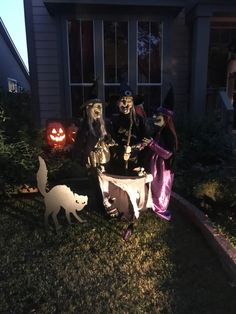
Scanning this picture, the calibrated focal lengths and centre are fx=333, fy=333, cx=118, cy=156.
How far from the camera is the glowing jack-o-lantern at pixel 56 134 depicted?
5.68 meters

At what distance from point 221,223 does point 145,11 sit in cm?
555

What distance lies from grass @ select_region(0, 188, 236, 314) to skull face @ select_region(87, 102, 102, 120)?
141 centimetres

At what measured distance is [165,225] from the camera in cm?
429

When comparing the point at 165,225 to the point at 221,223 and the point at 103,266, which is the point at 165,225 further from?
the point at 103,266

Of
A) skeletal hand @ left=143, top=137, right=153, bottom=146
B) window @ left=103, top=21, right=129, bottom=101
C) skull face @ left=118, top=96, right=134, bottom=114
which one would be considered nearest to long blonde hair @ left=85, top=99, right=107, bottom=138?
skull face @ left=118, top=96, right=134, bottom=114

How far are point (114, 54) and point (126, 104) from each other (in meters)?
4.62

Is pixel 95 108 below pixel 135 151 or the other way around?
the other way around

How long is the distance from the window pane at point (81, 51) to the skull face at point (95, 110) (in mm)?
4379

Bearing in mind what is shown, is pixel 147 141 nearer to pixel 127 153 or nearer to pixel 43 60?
pixel 127 153

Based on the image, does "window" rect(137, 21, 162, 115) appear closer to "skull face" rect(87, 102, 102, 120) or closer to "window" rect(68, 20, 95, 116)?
"window" rect(68, 20, 95, 116)

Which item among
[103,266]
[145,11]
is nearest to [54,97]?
[145,11]

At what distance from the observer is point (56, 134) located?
18.6 feet

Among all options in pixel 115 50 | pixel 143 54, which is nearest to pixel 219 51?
pixel 143 54

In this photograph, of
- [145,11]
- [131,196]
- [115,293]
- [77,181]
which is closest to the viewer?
[115,293]
